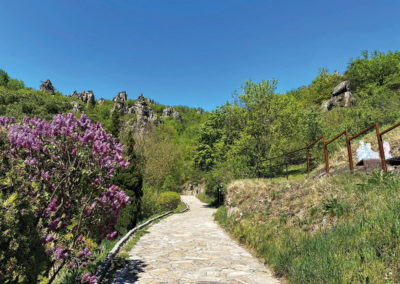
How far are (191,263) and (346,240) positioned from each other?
12.3 ft

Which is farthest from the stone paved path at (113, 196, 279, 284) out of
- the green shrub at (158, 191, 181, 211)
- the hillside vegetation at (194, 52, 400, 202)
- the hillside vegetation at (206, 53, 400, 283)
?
the green shrub at (158, 191, 181, 211)

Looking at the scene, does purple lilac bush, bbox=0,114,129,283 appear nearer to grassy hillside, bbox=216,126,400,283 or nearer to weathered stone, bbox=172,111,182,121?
→ grassy hillside, bbox=216,126,400,283

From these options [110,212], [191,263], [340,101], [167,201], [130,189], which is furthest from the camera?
[340,101]

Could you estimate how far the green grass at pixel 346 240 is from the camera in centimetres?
385

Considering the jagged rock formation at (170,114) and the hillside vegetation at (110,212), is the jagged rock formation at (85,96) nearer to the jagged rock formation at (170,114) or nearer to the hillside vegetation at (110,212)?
the jagged rock formation at (170,114)

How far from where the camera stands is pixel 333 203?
6301mm

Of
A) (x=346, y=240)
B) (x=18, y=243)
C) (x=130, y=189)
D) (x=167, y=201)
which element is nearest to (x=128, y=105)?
(x=167, y=201)

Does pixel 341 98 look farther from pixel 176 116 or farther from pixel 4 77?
pixel 4 77

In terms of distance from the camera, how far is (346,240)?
4.71 meters

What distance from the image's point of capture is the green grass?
3850mm

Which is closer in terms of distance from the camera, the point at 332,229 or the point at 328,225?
the point at 332,229

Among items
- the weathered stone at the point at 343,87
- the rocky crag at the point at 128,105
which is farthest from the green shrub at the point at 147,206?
the rocky crag at the point at 128,105

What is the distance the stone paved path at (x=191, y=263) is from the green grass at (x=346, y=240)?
62 centimetres

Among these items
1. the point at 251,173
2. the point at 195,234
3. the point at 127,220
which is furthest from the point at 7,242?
the point at 251,173
